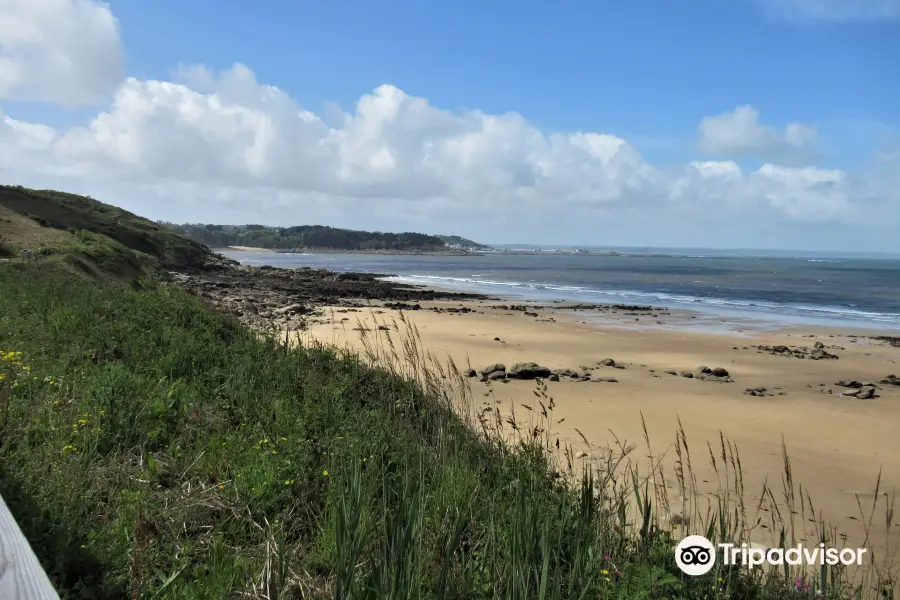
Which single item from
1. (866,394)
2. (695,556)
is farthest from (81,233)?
(866,394)

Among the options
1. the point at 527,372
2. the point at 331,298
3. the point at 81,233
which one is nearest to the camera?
the point at 527,372

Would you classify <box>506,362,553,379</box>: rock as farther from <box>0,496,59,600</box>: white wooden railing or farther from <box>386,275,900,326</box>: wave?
<box>386,275,900,326</box>: wave

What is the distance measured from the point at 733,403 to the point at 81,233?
30.6 m

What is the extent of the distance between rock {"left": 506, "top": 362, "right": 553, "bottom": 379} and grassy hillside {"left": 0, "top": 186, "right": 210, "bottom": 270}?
1518 cm

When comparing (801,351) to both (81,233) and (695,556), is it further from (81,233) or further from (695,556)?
(81,233)

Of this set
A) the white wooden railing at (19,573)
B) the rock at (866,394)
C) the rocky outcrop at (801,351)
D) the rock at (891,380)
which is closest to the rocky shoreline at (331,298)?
the rocky outcrop at (801,351)

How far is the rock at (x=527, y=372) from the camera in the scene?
14.5 meters

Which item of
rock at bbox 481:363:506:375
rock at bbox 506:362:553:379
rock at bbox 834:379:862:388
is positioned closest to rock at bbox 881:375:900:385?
rock at bbox 834:379:862:388

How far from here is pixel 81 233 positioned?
29.0 meters

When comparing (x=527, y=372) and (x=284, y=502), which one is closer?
(x=284, y=502)

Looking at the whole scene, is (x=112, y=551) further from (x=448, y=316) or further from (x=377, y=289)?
(x=377, y=289)

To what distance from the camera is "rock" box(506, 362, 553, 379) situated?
47.6 feet

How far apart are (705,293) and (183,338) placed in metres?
50.5

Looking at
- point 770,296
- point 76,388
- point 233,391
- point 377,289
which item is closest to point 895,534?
point 233,391
